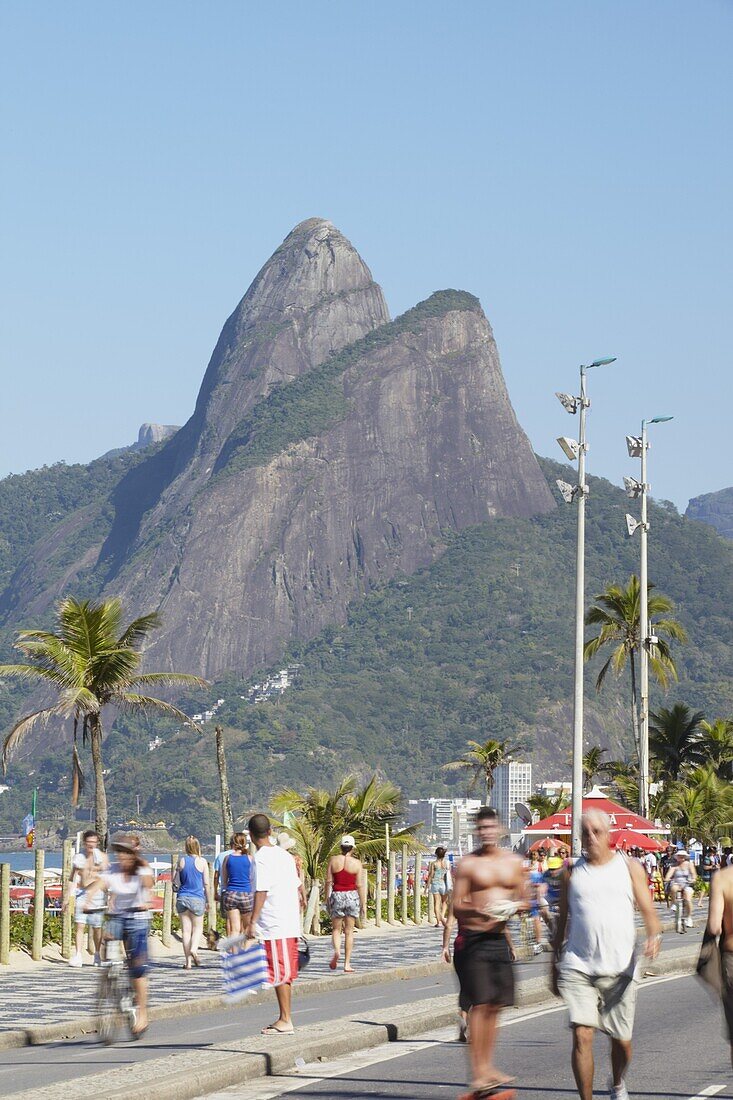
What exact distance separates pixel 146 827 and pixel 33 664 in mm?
147334

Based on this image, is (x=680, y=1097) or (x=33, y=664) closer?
(x=680, y=1097)

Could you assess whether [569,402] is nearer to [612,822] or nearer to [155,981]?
[612,822]

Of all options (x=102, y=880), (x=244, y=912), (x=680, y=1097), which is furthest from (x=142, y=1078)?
(x=244, y=912)

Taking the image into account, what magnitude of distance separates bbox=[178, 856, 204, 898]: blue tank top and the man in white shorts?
96 centimetres

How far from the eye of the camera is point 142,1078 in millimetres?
10016

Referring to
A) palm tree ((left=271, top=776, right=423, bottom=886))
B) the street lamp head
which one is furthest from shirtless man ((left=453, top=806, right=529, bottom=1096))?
the street lamp head

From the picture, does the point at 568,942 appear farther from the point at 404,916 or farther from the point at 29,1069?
the point at 404,916

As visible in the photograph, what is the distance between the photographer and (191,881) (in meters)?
20.8

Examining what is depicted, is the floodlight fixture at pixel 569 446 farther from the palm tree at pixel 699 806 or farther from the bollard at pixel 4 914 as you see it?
the palm tree at pixel 699 806

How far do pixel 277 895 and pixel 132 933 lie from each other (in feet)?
4.58

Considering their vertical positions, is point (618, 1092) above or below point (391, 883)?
above

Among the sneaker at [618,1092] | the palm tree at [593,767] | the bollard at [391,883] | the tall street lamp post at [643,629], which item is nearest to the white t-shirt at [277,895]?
the sneaker at [618,1092]

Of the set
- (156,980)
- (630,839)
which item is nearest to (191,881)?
(156,980)

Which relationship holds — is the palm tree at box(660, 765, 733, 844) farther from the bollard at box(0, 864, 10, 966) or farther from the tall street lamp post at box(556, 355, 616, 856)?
the bollard at box(0, 864, 10, 966)
